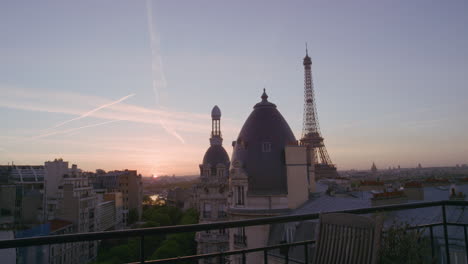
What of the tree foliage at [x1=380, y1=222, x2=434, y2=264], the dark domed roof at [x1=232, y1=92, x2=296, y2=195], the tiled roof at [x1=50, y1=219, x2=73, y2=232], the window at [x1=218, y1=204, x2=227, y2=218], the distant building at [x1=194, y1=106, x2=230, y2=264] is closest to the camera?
the tree foliage at [x1=380, y1=222, x2=434, y2=264]

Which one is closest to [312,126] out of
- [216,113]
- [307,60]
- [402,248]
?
[307,60]

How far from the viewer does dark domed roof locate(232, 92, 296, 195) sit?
26.4 meters

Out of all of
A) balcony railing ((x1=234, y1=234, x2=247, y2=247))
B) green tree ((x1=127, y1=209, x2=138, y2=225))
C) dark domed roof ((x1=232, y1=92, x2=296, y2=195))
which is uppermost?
dark domed roof ((x1=232, y1=92, x2=296, y2=195))

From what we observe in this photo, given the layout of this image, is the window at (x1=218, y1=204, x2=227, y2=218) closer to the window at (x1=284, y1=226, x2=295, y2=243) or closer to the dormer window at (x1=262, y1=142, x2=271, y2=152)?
the dormer window at (x1=262, y1=142, x2=271, y2=152)

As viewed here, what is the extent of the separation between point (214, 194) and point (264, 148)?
45.0 feet

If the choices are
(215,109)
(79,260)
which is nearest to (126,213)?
(79,260)

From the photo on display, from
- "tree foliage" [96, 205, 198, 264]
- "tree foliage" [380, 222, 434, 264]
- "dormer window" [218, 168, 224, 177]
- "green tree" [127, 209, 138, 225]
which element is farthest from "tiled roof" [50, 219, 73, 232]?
"tree foliage" [380, 222, 434, 264]

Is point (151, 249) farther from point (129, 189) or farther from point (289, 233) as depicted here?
point (129, 189)

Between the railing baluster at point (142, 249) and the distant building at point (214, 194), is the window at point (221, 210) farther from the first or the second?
the railing baluster at point (142, 249)

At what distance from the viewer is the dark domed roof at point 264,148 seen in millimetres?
26375

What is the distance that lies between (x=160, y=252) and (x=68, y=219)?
49.1 ft

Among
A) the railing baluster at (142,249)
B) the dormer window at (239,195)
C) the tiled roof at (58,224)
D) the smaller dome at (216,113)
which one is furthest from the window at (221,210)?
the railing baluster at (142,249)

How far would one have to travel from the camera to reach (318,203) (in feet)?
78.3

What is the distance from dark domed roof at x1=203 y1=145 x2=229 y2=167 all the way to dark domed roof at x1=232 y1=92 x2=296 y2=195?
45.9 ft
